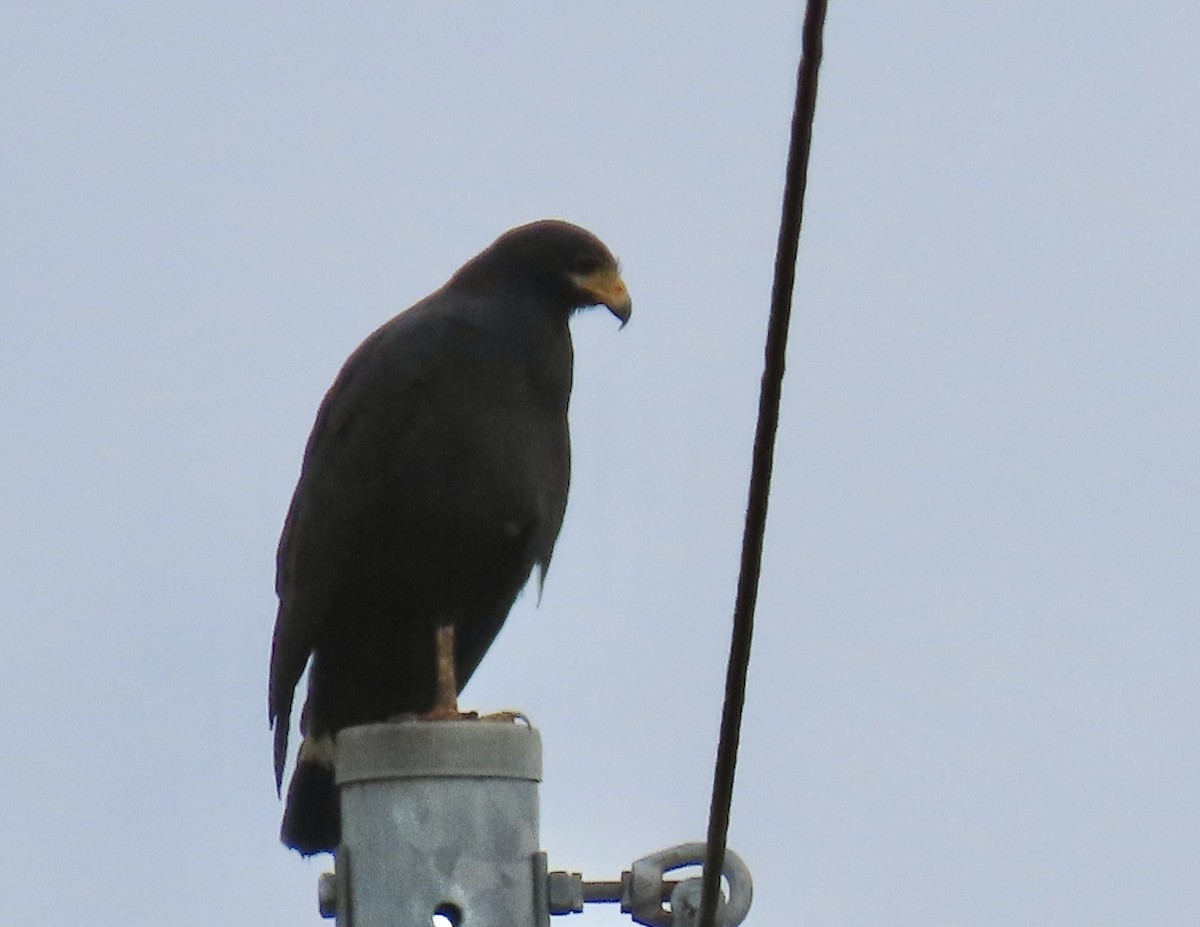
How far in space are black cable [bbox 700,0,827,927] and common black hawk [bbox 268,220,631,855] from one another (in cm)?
229

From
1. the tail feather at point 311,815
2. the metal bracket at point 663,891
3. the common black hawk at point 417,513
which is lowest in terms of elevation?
the tail feather at point 311,815

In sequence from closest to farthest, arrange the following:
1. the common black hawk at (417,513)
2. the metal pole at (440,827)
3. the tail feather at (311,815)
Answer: the metal pole at (440,827)
the tail feather at (311,815)
the common black hawk at (417,513)

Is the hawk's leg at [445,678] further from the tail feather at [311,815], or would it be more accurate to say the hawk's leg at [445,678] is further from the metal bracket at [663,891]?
the metal bracket at [663,891]

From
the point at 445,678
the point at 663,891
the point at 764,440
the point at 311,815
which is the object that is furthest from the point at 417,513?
the point at 764,440

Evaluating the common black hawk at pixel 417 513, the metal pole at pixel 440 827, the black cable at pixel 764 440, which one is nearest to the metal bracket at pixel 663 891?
the metal pole at pixel 440 827

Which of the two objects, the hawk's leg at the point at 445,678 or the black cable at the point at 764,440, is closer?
the black cable at the point at 764,440

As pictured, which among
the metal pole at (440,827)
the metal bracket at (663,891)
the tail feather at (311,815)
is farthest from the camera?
the tail feather at (311,815)

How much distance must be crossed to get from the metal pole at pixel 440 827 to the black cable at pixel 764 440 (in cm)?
49

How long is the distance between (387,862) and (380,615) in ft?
6.24

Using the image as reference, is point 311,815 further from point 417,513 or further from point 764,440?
point 764,440

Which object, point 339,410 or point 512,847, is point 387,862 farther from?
point 339,410

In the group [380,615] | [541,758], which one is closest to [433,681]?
[380,615]

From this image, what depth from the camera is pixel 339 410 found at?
5.60 meters

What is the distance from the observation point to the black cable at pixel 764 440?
100.0 inches
